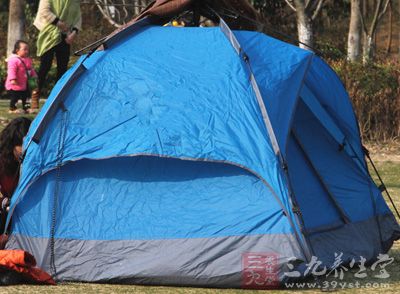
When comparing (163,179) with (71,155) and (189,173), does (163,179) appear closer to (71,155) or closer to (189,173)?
(189,173)

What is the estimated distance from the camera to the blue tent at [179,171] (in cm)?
644

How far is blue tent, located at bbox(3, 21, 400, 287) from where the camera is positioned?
644 cm

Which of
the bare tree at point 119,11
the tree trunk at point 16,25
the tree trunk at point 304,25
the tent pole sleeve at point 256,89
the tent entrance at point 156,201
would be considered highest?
the tent pole sleeve at point 256,89

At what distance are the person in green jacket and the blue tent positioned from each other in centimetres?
619

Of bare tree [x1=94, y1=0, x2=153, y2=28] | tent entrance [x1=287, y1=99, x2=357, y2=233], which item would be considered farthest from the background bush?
bare tree [x1=94, y1=0, x2=153, y2=28]

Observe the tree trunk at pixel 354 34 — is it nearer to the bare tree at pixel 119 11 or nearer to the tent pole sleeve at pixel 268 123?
the bare tree at pixel 119 11

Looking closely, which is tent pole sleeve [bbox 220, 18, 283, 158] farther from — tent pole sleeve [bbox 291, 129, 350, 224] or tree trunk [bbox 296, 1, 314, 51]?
tree trunk [bbox 296, 1, 314, 51]

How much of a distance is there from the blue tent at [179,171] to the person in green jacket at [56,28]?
20.3 feet

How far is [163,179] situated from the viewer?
262 inches

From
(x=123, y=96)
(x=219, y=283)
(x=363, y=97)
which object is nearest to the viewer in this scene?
(x=219, y=283)

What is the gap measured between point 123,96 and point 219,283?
1439 millimetres

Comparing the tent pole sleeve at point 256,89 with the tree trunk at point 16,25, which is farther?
the tree trunk at point 16,25

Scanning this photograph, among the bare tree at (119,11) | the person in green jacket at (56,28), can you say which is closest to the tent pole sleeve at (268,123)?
the person in green jacket at (56,28)

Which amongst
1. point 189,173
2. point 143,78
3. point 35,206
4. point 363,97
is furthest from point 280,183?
point 363,97
